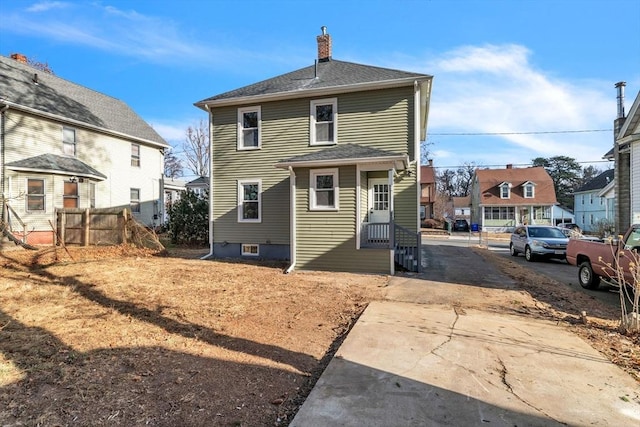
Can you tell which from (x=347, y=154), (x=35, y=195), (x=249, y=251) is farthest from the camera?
(x=35, y=195)

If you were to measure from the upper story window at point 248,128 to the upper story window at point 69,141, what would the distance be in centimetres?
967

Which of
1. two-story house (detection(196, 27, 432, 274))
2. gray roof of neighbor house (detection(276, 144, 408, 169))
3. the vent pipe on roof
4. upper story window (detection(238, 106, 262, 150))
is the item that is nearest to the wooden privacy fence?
two-story house (detection(196, 27, 432, 274))

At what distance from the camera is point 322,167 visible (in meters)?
11.0

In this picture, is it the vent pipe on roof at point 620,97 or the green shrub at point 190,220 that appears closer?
the vent pipe on roof at point 620,97

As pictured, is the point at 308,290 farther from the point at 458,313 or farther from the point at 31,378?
the point at 31,378

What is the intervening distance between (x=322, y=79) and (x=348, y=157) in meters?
4.27

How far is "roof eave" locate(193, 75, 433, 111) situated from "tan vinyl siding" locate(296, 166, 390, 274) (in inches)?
123

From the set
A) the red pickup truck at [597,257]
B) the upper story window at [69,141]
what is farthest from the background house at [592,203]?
the upper story window at [69,141]

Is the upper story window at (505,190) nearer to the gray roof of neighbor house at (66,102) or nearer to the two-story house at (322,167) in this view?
the two-story house at (322,167)

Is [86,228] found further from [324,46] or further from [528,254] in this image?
[528,254]

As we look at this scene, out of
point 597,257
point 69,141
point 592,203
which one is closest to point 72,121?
point 69,141

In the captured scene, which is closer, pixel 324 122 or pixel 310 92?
pixel 310 92

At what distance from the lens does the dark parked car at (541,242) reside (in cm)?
1459

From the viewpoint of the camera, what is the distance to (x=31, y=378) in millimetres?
3680
